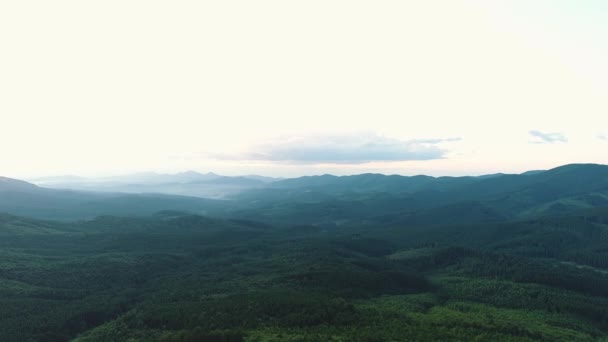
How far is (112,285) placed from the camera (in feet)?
594

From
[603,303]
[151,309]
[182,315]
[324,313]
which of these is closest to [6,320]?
[151,309]

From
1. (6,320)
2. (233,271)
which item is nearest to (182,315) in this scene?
(6,320)

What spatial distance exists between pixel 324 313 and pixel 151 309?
5625cm

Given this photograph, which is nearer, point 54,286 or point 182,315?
point 182,315

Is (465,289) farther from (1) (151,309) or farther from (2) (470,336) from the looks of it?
(1) (151,309)

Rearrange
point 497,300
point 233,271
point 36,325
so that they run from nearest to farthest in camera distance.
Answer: point 36,325 < point 497,300 < point 233,271

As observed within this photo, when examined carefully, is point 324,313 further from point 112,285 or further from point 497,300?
point 112,285

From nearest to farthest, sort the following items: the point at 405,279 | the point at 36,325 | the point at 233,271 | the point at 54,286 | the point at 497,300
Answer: the point at 36,325 < the point at 497,300 < the point at 54,286 < the point at 405,279 < the point at 233,271

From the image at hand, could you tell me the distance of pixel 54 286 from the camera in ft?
561

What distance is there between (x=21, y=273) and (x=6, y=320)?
63019mm

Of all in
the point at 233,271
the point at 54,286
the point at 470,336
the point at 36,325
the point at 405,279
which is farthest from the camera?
the point at 233,271

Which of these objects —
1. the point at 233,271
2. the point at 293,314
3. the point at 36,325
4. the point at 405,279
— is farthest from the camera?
the point at 233,271

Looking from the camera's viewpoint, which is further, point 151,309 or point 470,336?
point 151,309

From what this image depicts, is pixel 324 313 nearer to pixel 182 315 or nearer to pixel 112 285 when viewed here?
pixel 182 315
